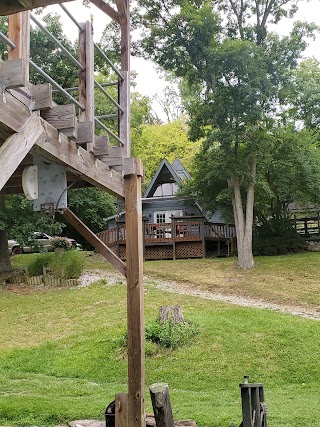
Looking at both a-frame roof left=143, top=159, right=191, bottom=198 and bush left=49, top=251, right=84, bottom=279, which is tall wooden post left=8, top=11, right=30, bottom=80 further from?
a-frame roof left=143, top=159, right=191, bottom=198

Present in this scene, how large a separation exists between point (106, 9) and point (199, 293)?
40.9ft

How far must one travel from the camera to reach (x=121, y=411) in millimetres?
5004

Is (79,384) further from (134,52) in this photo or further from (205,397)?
(134,52)

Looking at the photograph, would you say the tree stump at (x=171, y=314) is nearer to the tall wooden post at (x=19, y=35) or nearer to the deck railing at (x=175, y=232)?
A: the tall wooden post at (x=19, y=35)

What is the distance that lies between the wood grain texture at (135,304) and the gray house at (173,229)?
67.1 ft

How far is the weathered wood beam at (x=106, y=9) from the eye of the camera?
5787mm

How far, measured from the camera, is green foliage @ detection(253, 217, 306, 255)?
83.8 feet

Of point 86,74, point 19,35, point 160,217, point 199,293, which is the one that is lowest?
point 199,293

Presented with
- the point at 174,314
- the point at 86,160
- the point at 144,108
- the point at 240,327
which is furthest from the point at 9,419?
the point at 144,108

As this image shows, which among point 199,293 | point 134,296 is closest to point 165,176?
point 199,293

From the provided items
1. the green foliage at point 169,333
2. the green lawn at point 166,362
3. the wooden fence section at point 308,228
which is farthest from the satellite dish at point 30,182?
the wooden fence section at point 308,228

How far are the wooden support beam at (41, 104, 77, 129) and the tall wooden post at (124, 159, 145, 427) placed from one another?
167cm

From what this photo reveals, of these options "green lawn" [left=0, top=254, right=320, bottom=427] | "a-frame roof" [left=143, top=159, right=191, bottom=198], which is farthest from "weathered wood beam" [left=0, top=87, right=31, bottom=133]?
"a-frame roof" [left=143, top=159, right=191, bottom=198]

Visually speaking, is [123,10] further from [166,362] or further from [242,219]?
[242,219]
